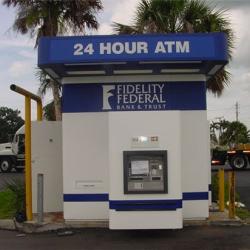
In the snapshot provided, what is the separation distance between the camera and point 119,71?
11.0 meters

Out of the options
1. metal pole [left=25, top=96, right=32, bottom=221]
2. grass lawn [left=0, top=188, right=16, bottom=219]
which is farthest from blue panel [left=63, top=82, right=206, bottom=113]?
grass lawn [left=0, top=188, right=16, bottom=219]

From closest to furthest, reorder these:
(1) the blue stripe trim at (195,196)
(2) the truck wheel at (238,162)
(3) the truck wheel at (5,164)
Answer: (1) the blue stripe trim at (195,196) → (2) the truck wheel at (238,162) → (3) the truck wheel at (5,164)

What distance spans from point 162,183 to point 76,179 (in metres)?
2.05

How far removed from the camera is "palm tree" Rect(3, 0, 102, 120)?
21.0 metres

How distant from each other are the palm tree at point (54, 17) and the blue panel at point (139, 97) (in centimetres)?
956

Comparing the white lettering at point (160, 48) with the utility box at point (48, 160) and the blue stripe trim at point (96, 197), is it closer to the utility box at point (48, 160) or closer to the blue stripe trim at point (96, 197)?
the blue stripe trim at point (96, 197)

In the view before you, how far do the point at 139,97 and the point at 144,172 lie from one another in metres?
1.86

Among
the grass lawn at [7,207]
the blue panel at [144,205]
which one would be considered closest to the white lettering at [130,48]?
the blue panel at [144,205]

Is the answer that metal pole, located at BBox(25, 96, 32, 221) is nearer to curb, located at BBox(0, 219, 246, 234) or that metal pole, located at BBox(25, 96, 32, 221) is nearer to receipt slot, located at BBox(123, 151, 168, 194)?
curb, located at BBox(0, 219, 246, 234)

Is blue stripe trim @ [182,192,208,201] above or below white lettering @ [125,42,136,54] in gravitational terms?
below

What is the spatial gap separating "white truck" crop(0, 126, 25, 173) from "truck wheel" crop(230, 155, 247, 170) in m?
11.5

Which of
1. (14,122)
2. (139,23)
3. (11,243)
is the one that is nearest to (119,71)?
(11,243)

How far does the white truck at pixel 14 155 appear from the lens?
32.2 meters

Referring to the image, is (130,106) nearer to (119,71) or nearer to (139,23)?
(119,71)
